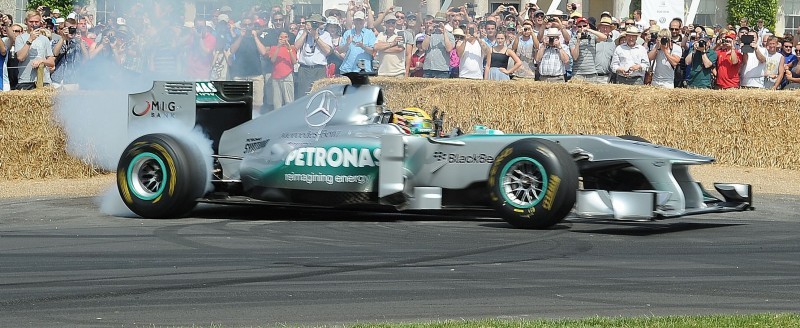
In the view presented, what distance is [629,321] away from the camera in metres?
6.55

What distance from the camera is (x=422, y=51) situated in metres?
20.1

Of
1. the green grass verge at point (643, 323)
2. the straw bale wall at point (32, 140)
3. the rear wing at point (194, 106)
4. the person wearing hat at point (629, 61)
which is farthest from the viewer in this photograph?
the person wearing hat at point (629, 61)

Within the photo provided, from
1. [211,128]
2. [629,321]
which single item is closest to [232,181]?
[211,128]

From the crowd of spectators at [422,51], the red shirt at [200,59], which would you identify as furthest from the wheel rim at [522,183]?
the crowd of spectators at [422,51]

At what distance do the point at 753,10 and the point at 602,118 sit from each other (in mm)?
25253

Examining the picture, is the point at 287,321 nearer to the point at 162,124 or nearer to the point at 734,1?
the point at 162,124

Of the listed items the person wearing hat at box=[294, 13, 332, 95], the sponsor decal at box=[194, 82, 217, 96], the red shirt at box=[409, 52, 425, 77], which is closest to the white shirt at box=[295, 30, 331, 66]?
the person wearing hat at box=[294, 13, 332, 95]

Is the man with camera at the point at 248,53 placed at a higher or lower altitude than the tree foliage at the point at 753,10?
lower

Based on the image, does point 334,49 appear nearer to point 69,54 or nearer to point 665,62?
point 69,54

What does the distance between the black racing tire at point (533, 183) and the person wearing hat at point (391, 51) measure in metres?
9.43

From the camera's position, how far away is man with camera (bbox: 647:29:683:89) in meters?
18.3

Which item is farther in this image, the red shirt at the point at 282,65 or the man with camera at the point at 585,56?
the red shirt at the point at 282,65

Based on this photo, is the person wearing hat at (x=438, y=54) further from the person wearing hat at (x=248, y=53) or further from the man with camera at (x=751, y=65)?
the man with camera at (x=751, y=65)

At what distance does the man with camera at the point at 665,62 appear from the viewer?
18.3 m
